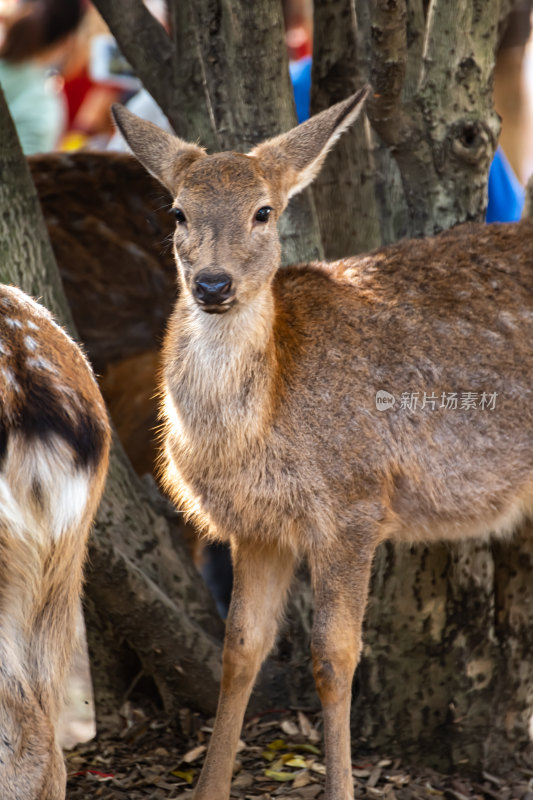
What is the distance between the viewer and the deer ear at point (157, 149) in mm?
4685

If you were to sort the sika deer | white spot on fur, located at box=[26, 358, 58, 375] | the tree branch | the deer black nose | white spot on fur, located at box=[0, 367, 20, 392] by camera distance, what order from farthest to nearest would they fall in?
the tree branch < the deer black nose < white spot on fur, located at box=[26, 358, 58, 375] < white spot on fur, located at box=[0, 367, 20, 392] < the sika deer

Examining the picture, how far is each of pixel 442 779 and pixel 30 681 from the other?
2463 mm

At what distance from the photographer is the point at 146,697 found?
5445mm

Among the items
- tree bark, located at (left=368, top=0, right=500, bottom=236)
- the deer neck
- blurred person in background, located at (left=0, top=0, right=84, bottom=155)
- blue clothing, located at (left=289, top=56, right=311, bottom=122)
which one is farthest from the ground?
blurred person in background, located at (left=0, top=0, right=84, bottom=155)

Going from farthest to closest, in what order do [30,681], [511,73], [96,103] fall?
1. [96,103]
2. [511,73]
3. [30,681]

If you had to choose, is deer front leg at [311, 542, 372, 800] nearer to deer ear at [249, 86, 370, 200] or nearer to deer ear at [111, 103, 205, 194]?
deer ear at [249, 86, 370, 200]

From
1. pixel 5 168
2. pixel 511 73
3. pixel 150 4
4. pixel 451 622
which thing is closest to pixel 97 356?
pixel 5 168

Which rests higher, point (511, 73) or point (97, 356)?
point (511, 73)

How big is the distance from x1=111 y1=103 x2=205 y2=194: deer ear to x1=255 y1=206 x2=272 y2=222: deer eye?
383mm

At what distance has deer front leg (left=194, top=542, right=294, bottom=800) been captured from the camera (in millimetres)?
4566

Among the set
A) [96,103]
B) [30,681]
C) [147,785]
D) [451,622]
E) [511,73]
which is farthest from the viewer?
[96,103]

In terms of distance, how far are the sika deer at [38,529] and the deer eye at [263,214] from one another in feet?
4.13

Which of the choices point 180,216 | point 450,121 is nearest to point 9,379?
point 180,216

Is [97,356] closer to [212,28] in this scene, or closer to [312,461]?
[212,28]
